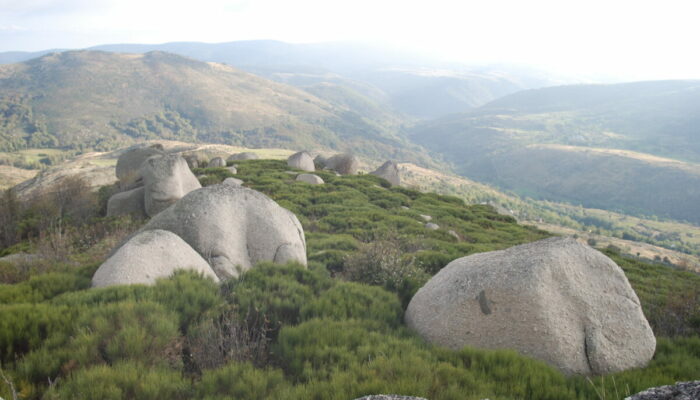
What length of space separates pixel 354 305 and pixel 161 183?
13719 millimetres

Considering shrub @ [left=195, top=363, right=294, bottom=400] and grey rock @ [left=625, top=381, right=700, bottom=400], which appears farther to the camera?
shrub @ [left=195, top=363, right=294, bottom=400]

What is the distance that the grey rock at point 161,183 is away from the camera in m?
Result: 17.2

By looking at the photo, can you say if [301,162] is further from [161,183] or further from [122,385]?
[122,385]

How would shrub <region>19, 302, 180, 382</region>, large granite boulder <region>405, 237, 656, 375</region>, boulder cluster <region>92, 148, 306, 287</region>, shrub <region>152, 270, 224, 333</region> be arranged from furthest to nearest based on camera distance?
boulder cluster <region>92, 148, 306, 287</region> < shrub <region>152, 270, 224, 333</region> < large granite boulder <region>405, 237, 656, 375</region> < shrub <region>19, 302, 180, 382</region>

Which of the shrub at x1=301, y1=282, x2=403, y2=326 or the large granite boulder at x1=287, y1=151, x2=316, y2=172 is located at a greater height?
the shrub at x1=301, y1=282, x2=403, y2=326

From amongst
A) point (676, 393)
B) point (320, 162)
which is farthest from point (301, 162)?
point (676, 393)

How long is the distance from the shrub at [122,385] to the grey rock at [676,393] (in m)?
4.62

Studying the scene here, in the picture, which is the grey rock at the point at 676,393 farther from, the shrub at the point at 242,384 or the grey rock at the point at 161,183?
the grey rock at the point at 161,183

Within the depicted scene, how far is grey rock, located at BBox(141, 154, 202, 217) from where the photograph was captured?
56.3 feet

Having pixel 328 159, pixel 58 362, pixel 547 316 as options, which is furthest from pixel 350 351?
pixel 328 159

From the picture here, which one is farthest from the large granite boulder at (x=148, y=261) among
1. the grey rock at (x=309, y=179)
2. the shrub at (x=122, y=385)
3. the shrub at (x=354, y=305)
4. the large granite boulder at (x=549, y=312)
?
the grey rock at (x=309, y=179)

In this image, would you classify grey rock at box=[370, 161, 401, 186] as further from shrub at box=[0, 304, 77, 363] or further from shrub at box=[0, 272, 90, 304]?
shrub at box=[0, 304, 77, 363]

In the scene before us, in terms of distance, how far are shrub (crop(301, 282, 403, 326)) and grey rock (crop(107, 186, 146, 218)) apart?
14.5 metres

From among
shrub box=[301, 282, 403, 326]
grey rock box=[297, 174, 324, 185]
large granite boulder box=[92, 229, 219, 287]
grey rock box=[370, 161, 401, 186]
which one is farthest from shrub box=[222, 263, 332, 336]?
grey rock box=[370, 161, 401, 186]
